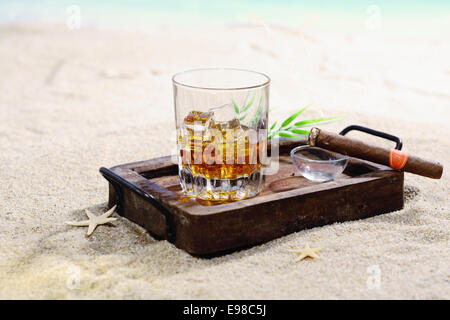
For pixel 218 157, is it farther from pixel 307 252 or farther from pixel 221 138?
pixel 307 252

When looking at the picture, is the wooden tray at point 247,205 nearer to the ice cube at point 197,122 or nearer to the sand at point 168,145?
the sand at point 168,145

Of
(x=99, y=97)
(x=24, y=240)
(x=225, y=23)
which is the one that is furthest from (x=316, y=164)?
(x=225, y=23)

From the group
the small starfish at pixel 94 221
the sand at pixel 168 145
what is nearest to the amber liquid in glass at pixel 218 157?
the sand at pixel 168 145

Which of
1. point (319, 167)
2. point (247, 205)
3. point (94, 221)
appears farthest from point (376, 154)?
point (94, 221)

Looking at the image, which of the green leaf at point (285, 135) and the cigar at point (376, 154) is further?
the green leaf at point (285, 135)
